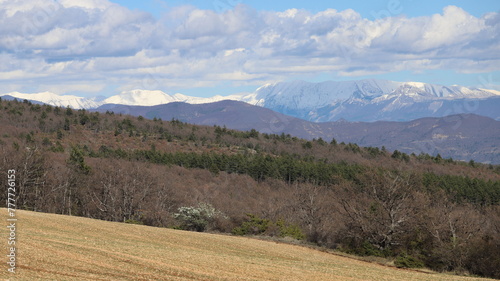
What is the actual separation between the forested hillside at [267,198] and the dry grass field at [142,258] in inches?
604

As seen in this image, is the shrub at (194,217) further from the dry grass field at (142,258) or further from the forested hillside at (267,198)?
the dry grass field at (142,258)

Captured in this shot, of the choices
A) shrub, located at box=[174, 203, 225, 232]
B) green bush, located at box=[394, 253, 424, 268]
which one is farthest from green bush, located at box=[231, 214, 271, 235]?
green bush, located at box=[394, 253, 424, 268]

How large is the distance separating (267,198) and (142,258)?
348ft

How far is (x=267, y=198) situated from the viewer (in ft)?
463

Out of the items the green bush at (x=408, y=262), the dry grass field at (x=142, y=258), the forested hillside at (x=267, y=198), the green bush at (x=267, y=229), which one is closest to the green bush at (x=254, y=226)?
the green bush at (x=267, y=229)

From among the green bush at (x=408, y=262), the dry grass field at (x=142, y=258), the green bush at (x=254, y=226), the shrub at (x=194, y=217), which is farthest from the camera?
the shrub at (x=194, y=217)

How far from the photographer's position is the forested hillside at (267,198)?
64312 millimetres

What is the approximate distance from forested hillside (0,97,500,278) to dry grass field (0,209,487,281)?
1535 centimetres

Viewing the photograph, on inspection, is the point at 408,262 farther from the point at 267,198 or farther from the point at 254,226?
the point at 267,198

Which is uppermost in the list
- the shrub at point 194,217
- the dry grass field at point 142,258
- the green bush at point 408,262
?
the dry grass field at point 142,258

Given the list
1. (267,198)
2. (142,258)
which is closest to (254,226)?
(142,258)

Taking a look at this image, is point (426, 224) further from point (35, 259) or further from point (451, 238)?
point (35, 259)

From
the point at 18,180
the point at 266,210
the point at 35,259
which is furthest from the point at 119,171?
the point at 35,259

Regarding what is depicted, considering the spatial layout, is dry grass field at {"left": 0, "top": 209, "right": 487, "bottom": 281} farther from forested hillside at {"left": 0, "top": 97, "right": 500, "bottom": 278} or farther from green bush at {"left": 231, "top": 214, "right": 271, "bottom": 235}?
green bush at {"left": 231, "top": 214, "right": 271, "bottom": 235}
